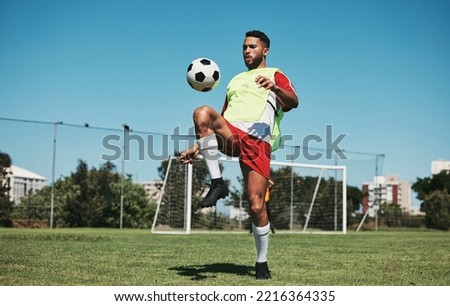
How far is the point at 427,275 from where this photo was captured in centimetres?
532

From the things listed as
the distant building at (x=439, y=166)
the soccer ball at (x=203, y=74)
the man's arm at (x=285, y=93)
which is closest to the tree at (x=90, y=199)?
the soccer ball at (x=203, y=74)

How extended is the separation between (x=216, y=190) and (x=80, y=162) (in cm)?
1844

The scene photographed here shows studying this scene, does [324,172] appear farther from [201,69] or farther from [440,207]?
[201,69]

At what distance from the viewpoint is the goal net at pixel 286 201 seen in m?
21.5

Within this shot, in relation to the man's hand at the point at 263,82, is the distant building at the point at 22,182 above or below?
below

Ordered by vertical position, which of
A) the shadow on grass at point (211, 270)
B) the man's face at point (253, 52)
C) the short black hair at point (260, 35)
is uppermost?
the short black hair at point (260, 35)

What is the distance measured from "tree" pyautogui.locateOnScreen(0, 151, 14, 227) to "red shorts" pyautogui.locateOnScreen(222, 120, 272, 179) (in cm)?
1562

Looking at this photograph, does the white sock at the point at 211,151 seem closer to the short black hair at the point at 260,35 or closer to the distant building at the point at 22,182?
the short black hair at the point at 260,35

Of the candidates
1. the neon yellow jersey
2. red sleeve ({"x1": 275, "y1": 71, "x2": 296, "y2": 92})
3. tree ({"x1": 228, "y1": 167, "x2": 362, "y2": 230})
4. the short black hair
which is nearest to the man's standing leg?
the neon yellow jersey

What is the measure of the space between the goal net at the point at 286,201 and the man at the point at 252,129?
14767 mm

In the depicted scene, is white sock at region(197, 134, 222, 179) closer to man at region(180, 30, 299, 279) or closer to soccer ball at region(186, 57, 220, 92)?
man at region(180, 30, 299, 279)

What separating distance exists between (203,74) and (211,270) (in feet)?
6.17

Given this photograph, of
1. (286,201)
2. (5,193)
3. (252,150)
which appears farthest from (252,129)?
(286,201)

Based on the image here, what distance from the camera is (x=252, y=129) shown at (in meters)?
5.16
